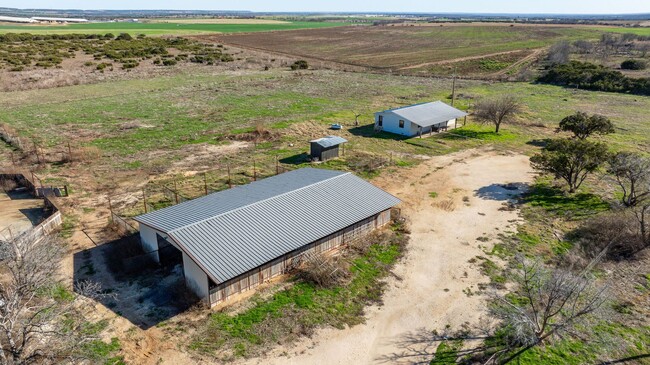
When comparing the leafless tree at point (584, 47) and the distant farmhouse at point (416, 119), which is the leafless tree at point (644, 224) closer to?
→ the distant farmhouse at point (416, 119)

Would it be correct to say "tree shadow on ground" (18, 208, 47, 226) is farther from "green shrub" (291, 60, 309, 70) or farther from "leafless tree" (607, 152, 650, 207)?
"green shrub" (291, 60, 309, 70)

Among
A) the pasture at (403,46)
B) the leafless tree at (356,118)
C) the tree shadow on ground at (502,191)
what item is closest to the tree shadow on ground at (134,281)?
the tree shadow on ground at (502,191)

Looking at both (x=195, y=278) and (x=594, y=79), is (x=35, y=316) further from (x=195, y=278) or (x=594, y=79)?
(x=594, y=79)

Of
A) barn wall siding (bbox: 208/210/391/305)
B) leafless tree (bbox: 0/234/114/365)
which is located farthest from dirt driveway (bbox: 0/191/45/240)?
barn wall siding (bbox: 208/210/391/305)

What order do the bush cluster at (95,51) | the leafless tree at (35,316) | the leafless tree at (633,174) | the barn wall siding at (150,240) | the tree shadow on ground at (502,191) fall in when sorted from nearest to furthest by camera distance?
the leafless tree at (35,316)
the barn wall siding at (150,240)
the leafless tree at (633,174)
the tree shadow on ground at (502,191)
the bush cluster at (95,51)

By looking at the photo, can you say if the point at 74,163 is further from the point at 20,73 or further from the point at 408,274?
the point at 20,73

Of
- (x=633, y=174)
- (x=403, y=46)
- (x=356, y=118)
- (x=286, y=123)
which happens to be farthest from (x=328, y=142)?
(x=403, y=46)
